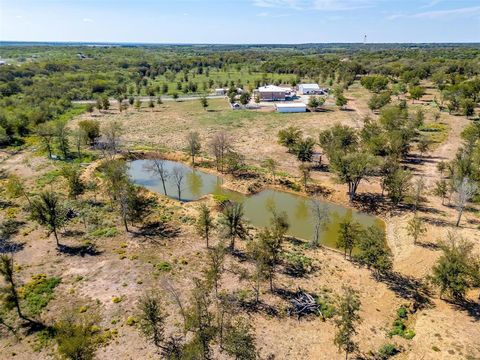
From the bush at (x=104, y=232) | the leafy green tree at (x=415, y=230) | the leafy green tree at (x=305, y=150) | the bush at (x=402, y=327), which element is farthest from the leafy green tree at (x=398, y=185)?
the bush at (x=104, y=232)

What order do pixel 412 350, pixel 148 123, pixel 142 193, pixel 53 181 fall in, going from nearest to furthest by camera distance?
pixel 412 350
pixel 142 193
pixel 53 181
pixel 148 123

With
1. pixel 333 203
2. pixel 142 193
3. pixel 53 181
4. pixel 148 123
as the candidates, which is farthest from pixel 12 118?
pixel 333 203

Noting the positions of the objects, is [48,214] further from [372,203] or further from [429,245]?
[429,245]

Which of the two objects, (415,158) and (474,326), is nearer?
(474,326)

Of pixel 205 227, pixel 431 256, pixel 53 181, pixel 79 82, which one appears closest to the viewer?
pixel 431 256

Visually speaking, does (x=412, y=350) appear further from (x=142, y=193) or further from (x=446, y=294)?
(x=142, y=193)

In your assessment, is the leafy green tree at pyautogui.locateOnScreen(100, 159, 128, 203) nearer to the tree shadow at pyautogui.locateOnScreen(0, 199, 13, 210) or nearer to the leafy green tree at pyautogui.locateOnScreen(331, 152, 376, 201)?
the tree shadow at pyautogui.locateOnScreen(0, 199, 13, 210)
